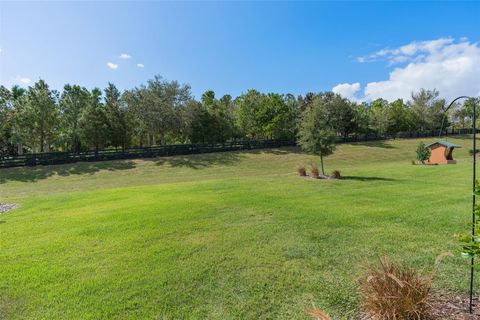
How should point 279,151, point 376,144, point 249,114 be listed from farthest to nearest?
1. point 376,144
2. point 249,114
3. point 279,151

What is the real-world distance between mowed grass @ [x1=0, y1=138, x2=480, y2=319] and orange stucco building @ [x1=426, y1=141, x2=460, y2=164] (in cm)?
1915

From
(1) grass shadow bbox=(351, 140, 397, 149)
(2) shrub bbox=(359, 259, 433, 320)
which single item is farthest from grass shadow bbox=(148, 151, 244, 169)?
(2) shrub bbox=(359, 259, 433, 320)

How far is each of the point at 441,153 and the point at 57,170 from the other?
38.5m

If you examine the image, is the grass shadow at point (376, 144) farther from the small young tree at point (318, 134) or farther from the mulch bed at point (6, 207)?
the mulch bed at point (6, 207)

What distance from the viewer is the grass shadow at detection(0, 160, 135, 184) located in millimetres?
25203

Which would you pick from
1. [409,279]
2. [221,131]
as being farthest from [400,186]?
[221,131]

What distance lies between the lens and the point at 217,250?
5.85 metres

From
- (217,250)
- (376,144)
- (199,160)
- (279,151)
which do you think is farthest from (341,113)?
(217,250)

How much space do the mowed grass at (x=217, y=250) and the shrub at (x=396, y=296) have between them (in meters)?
0.47

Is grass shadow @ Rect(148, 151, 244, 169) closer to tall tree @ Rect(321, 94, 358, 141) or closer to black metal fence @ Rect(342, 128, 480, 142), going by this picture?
tall tree @ Rect(321, 94, 358, 141)

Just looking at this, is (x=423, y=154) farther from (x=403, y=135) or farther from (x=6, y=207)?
(x=6, y=207)

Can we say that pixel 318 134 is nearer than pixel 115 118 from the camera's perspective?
Yes

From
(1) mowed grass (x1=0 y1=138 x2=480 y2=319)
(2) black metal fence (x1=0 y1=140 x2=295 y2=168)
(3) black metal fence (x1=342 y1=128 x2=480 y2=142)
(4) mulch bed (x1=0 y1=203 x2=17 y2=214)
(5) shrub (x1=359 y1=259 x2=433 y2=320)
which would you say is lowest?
(4) mulch bed (x1=0 y1=203 x2=17 y2=214)

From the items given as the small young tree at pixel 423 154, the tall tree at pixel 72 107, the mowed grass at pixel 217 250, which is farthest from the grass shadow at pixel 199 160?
the small young tree at pixel 423 154
